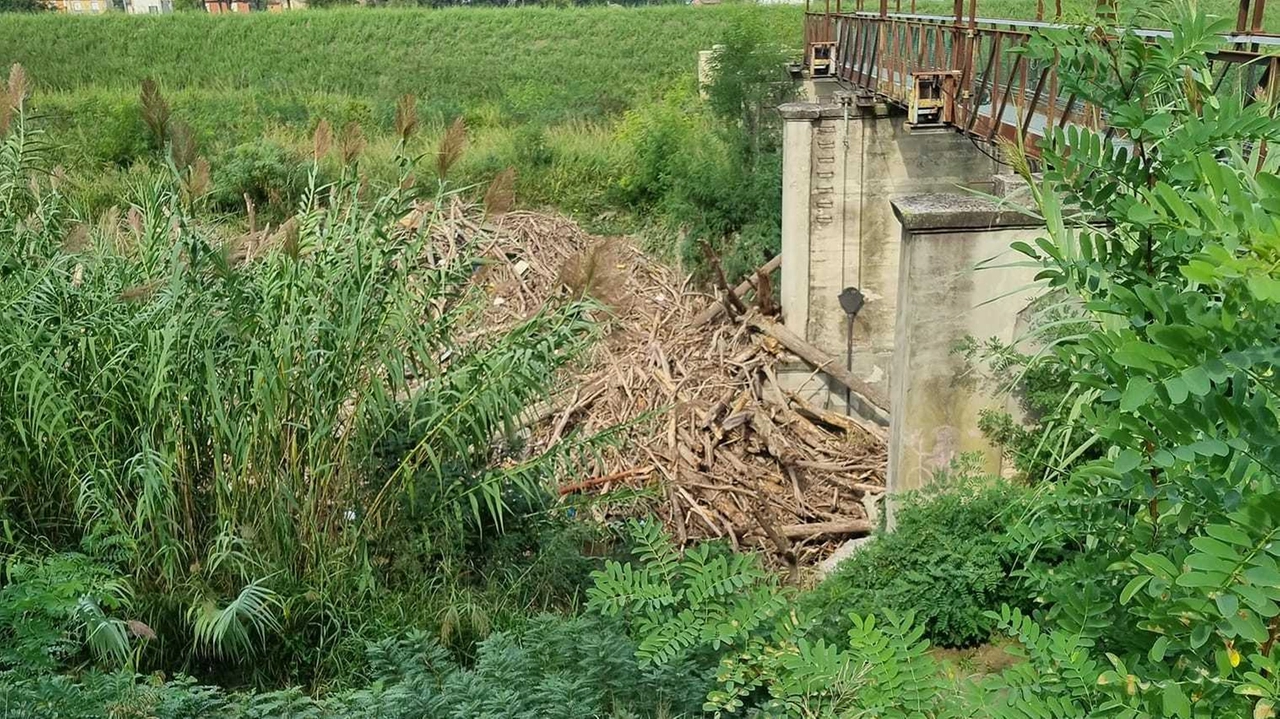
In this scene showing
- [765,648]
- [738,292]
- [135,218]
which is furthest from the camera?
[738,292]

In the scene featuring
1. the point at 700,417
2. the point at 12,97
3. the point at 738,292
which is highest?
the point at 12,97

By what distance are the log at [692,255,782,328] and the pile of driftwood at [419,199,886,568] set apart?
0.08ft

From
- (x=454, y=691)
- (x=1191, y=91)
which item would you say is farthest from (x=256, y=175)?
(x=1191, y=91)

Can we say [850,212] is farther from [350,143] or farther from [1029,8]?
[1029,8]

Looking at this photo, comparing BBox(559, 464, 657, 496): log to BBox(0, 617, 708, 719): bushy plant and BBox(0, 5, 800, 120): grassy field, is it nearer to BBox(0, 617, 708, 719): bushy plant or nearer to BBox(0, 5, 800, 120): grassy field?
BBox(0, 617, 708, 719): bushy plant

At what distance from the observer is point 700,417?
11.3 meters

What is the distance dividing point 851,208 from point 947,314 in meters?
6.45

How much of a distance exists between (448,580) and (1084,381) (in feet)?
13.1

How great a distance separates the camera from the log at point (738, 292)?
13188mm

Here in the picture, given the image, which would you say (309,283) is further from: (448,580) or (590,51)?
(590,51)

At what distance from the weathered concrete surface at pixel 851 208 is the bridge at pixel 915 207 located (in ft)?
0.06

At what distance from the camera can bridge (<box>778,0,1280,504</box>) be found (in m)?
6.61

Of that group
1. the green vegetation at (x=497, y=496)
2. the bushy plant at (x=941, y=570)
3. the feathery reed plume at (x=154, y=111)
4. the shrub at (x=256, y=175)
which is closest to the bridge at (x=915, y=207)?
the green vegetation at (x=497, y=496)

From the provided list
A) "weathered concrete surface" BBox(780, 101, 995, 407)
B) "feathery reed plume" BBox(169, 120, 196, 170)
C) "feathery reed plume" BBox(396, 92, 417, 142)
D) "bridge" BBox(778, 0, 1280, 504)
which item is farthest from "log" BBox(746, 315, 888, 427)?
"feathery reed plume" BBox(169, 120, 196, 170)
